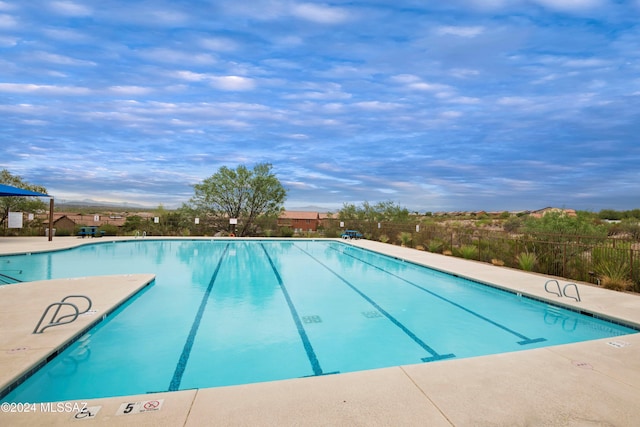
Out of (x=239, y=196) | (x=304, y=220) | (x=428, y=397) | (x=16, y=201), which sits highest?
(x=239, y=196)

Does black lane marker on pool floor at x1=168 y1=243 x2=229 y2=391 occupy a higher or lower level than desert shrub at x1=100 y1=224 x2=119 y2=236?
lower

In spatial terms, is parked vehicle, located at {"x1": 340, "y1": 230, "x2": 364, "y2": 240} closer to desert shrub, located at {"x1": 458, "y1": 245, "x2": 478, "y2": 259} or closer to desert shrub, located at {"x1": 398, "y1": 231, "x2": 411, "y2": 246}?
desert shrub, located at {"x1": 398, "y1": 231, "x2": 411, "y2": 246}

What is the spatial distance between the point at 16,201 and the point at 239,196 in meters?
11.1

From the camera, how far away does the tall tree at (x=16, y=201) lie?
1639 cm

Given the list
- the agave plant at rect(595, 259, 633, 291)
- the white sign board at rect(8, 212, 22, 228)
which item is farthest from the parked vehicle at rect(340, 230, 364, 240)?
the white sign board at rect(8, 212, 22, 228)

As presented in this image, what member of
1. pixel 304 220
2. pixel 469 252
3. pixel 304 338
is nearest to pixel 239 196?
pixel 469 252

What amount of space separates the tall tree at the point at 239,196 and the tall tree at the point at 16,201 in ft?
26.7

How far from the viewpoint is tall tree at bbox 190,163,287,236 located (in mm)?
19328

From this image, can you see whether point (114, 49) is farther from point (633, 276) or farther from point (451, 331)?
point (633, 276)

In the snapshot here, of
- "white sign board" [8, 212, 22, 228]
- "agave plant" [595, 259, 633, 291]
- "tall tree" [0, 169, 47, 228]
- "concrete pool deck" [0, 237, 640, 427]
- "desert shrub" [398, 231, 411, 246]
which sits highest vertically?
"tall tree" [0, 169, 47, 228]

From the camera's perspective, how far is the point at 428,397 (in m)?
2.44

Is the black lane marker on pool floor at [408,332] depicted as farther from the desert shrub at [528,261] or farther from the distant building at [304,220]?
the distant building at [304,220]

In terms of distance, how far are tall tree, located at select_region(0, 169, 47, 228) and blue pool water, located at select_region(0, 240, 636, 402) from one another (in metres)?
10.8

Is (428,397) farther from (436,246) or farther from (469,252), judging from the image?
(436,246)
